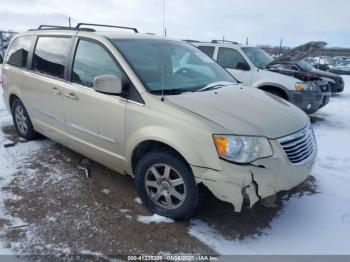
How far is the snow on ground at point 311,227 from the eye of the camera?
2.90 meters

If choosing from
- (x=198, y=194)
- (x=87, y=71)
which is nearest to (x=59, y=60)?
(x=87, y=71)

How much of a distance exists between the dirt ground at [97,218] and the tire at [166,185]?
154 millimetres

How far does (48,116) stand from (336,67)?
18958 millimetres

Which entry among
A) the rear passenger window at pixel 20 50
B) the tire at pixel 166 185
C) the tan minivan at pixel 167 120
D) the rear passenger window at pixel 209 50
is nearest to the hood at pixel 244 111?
the tan minivan at pixel 167 120

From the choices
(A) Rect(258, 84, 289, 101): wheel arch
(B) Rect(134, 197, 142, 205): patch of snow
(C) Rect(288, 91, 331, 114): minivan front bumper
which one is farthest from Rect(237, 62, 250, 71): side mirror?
(B) Rect(134, 197, 142, 205): patch of snow

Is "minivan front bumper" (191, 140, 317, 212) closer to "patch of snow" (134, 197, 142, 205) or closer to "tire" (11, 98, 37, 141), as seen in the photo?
"patch of snow" (134, 197, 142, 205)

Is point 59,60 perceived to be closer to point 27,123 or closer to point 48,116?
point 48,116

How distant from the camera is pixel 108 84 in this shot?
3.29 m

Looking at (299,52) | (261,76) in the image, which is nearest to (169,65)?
(261,76)

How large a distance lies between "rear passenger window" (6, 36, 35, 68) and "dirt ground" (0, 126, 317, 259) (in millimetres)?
1735

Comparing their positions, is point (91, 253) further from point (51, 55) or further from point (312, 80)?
point (312, 80)

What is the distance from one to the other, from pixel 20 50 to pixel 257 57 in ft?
18.3

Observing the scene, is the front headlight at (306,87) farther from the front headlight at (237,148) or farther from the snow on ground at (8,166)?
the snow on ground at (8,166)

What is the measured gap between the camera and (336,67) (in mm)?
19516
